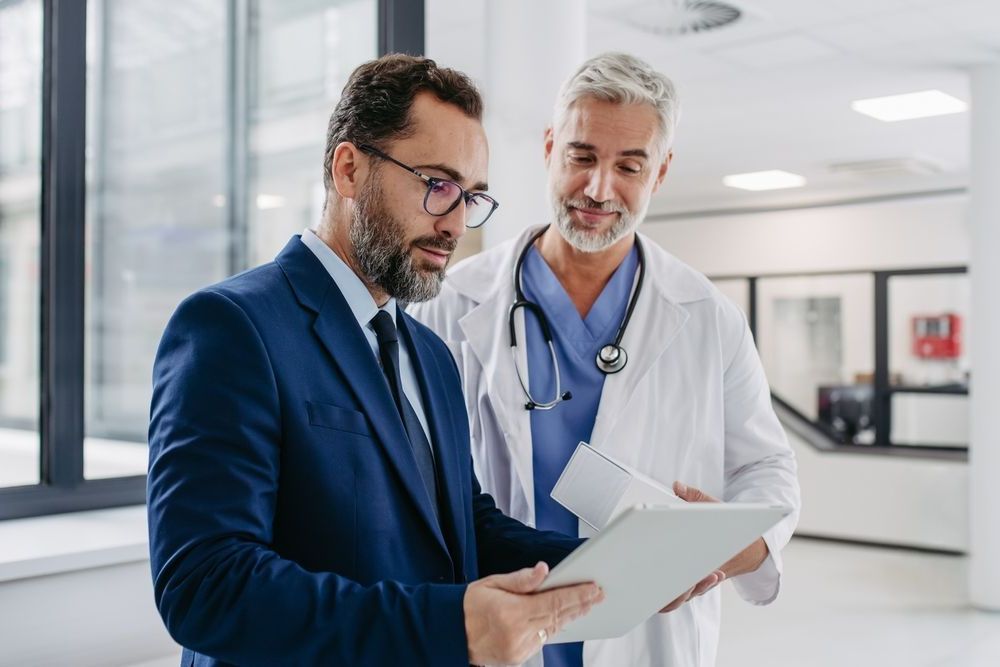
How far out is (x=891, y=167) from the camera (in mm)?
7617

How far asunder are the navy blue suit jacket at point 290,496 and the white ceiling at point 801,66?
3310mm

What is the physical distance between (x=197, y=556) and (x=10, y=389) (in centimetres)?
232

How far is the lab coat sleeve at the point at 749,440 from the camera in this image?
1.82 meters

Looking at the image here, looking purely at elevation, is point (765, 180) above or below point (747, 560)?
above

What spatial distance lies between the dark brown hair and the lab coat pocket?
1.19 ft

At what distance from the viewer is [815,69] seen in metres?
5.16

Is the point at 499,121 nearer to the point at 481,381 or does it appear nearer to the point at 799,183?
the point at 481,381

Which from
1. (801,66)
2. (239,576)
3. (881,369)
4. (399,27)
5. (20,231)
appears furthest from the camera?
(881,369)

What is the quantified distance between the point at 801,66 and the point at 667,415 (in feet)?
12.5

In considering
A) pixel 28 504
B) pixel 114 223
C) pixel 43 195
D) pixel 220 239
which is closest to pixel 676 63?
pixel 220 239

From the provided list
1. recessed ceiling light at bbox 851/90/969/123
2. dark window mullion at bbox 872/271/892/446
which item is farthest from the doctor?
dark window mullion at bbox 872/271/892/446

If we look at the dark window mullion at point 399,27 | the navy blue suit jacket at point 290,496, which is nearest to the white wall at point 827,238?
the dark window mullion at point 399,27

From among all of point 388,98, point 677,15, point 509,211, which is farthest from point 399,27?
point 388,98

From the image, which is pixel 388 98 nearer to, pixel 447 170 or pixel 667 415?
pixel 447 170
